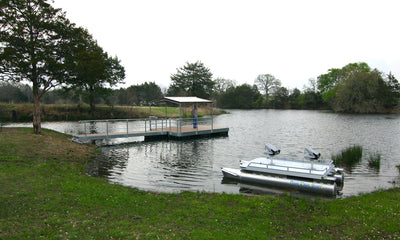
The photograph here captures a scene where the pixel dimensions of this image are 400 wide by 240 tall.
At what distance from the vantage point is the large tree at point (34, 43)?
666 inches

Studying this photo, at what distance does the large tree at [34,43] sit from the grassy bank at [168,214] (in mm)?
10478

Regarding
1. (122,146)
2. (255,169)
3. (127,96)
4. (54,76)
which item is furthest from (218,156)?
(127,96)

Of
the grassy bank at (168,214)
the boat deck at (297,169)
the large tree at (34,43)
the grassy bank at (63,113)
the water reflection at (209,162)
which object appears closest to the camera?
the grassy bank at (168,214)

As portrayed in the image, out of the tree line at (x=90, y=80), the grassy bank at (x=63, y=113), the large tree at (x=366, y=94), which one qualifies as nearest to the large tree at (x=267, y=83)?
the tree line at (x=90, y=80)

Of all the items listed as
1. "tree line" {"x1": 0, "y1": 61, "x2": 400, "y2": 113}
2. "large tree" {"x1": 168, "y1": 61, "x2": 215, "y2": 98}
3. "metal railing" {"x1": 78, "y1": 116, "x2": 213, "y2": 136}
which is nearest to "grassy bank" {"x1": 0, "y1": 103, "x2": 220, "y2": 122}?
"tree line" {"x1": 0, "y1": 61, "x2": 400, "y2": 113}

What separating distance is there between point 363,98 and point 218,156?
63.7 m

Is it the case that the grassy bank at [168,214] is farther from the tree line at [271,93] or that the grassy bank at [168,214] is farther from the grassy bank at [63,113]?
the grassy bank at [63,113]

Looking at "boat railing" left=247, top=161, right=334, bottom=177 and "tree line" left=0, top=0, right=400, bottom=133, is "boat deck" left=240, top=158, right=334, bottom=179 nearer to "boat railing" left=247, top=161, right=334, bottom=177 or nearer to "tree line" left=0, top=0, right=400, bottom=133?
"boat railing" left=247, top=161, right=334, bottom=177

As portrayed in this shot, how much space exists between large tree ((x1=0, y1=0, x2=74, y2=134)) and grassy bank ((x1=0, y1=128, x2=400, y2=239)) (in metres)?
10.5

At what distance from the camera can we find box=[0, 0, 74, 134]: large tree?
16922 mm

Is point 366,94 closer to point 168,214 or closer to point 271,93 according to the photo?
point 271,93

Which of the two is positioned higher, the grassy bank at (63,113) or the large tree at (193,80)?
the large tree at (193,80)

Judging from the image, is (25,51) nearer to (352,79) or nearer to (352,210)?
(352,210)

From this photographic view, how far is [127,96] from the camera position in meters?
67.4
